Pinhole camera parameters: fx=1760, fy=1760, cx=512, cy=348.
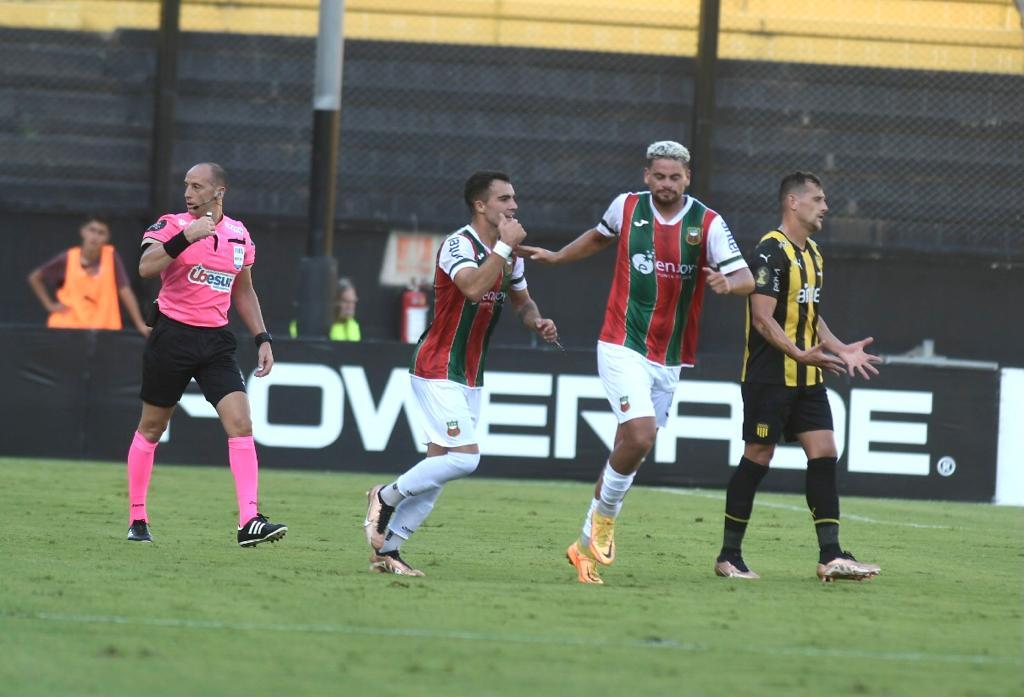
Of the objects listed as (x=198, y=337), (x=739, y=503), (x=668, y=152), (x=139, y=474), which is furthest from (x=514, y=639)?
(x=139, y=474)

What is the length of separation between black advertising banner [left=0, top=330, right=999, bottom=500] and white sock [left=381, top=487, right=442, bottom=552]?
6.48 m

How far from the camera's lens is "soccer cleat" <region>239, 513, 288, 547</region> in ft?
29.2

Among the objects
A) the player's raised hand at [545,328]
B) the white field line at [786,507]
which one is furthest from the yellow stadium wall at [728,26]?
the player's raised hand at [545,328]

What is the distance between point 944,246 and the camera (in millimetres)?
20172

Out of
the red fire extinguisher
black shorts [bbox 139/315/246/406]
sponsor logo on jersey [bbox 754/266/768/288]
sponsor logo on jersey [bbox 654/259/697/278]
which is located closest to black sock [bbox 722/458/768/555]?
sponsor logo on jersey [bbox 754/266/768/288]

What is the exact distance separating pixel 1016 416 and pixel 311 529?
23.5 feet

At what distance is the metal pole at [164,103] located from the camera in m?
19.4

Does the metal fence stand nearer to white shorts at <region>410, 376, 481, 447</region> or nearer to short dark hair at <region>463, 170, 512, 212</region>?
short dark hair at <region>463, 170, 512, 212</region>

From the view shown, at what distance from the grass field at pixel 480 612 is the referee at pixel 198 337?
42 cm

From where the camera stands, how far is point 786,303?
8.77 m

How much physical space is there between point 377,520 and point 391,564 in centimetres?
25

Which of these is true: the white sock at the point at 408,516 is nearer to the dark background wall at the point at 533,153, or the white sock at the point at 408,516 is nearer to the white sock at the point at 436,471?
the white sock at the point at 436,471

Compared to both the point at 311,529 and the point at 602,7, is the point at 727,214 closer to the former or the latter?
the point at 602,7

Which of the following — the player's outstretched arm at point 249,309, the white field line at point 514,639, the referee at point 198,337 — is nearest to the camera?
the white field line at point 514,639
